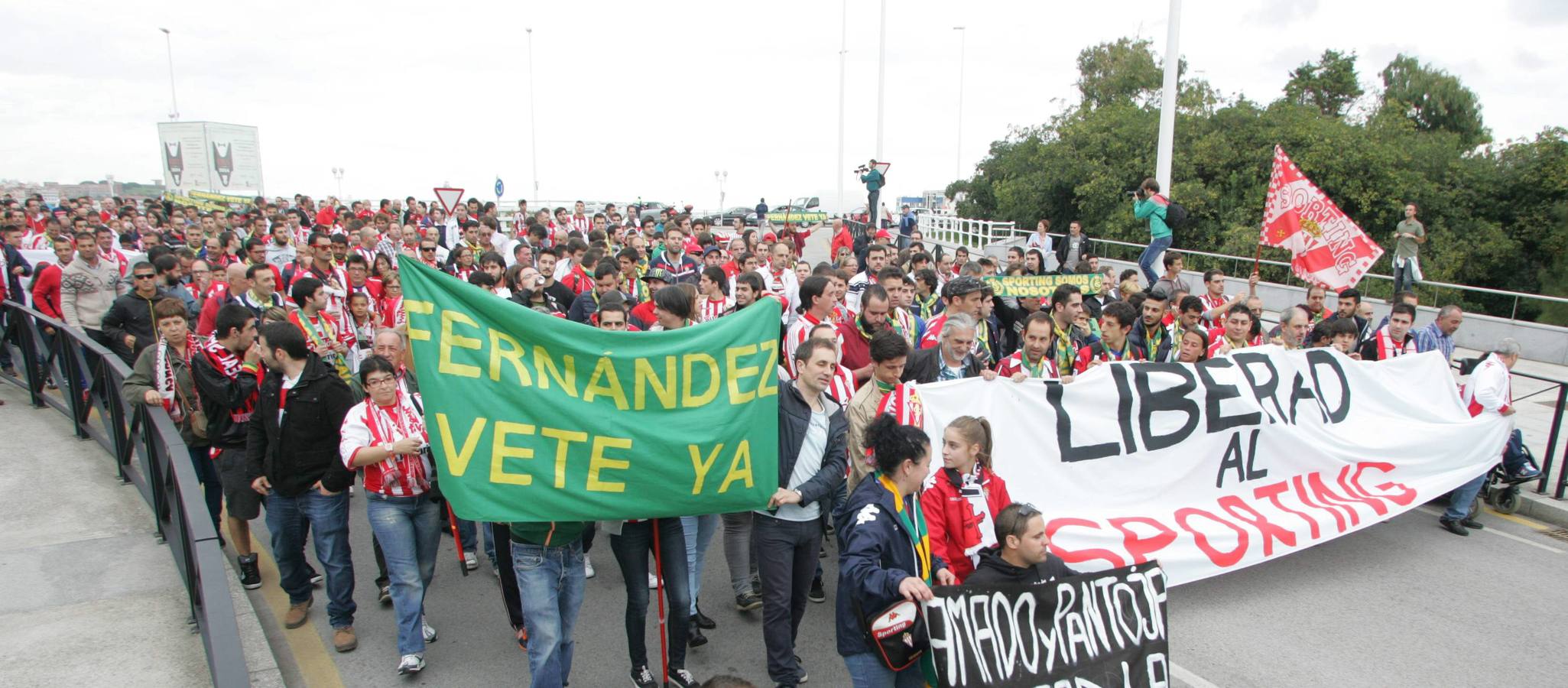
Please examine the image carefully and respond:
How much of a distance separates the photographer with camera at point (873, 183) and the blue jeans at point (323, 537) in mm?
18522

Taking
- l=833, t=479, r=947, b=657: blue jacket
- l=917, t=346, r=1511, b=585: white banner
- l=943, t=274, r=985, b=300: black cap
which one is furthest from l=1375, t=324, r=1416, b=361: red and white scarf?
l=833, t=479, r=947, b=657: blue jacket

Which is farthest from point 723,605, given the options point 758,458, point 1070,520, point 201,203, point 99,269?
point 201,203

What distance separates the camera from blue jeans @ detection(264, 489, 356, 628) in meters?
4.77

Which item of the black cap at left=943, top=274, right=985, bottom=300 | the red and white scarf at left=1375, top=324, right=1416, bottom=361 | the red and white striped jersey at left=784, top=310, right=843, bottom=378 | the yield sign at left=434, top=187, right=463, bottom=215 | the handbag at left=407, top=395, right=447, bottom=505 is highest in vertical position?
the yield sign at left=434, top=187, right=463, bottom=215

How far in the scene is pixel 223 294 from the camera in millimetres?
8023

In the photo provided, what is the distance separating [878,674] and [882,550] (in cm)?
54

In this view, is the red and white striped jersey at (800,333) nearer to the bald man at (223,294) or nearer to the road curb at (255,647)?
the road curb at (255,647)

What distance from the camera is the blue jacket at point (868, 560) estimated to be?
3293 millimetres

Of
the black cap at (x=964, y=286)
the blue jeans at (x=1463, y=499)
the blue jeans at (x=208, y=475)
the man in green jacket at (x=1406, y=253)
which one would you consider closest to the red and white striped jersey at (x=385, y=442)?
the blue jeans at (x=208, y=475)

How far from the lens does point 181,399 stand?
5.50 metres

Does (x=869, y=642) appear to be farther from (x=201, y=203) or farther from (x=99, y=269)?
(x=201, y=203)

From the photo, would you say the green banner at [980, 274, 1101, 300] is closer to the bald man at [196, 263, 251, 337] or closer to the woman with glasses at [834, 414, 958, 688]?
the woman with glasses at [834, 414, 958, 688]

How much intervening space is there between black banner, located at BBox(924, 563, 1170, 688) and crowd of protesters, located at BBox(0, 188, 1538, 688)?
0.12 metres

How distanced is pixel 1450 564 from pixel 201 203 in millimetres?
32331
